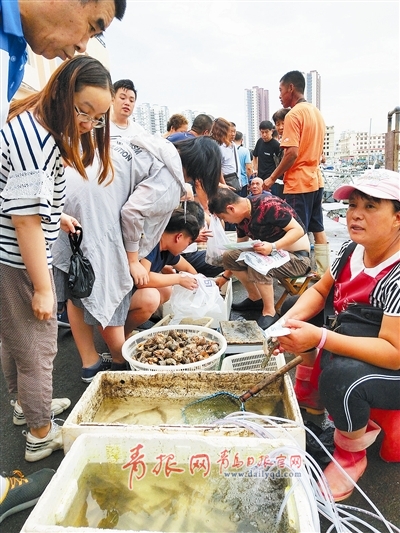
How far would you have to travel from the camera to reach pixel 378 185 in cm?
162

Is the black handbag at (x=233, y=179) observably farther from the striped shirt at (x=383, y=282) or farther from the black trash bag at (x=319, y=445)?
the black trash bag at (x=319, y=445)

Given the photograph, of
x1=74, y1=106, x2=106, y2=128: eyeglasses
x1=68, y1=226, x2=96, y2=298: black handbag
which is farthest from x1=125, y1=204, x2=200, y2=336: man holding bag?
x1=74, y1=106, x2=106, y2=128: eyeglasses

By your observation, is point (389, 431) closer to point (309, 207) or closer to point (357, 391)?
point (357, 391)

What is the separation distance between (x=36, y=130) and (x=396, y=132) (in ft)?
16.7

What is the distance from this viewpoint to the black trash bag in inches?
72.2

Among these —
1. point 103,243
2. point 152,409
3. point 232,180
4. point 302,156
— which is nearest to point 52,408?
point 152,409

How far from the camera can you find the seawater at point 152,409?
6.31ft

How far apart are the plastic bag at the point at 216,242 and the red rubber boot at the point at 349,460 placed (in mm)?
2114

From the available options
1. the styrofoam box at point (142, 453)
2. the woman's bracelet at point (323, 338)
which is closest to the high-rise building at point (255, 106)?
the woman's bracelet at point (323, 338)

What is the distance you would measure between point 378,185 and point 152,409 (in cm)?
150

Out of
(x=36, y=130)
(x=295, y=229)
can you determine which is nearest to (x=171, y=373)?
(x=36, y=130)

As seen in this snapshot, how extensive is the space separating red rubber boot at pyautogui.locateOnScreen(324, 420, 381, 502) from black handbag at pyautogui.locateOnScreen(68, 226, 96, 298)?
1.46m

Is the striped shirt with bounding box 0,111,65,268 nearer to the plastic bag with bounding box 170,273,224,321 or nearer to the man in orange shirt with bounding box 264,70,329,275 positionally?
the plastic bag with bounding box 170,273,224,321

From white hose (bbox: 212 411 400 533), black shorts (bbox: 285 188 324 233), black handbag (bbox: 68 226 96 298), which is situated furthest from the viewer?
black shorts (bbox: 285 188 324 233)
